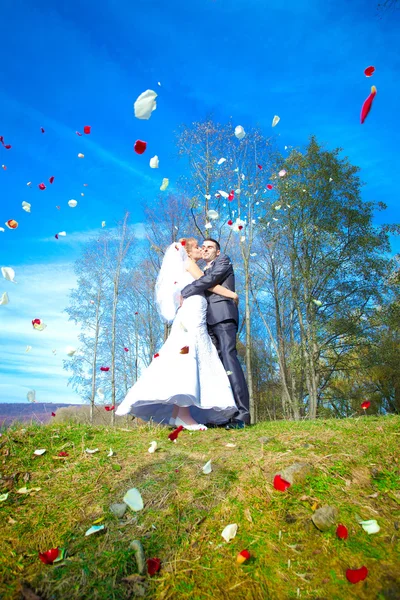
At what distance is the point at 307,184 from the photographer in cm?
1952

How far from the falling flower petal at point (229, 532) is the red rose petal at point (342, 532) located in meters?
0.78

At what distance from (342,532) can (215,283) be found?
463cm

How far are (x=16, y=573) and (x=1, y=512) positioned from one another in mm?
912

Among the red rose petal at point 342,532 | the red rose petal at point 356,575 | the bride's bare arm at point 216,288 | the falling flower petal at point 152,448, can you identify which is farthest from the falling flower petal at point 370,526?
the bride's bare arm at point 216,288

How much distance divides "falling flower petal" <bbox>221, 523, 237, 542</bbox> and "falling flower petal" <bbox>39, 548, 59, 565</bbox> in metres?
1.29

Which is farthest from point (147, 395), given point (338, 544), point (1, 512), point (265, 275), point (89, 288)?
point (89, 288)

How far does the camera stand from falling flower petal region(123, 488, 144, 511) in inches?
131

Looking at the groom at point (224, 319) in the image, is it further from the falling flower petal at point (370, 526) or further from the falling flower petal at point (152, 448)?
the falling flower petal at point (370, 526)

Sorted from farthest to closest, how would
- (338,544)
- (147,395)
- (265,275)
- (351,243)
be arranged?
(265,275) → (351,243) → (147,395) → (338,544)

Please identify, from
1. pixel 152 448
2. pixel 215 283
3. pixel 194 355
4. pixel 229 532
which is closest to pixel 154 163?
pixel 215 283

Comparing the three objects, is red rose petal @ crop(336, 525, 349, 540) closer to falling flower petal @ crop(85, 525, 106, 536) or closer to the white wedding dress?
falling flower petal @ crop(85, 525, 106, 536)

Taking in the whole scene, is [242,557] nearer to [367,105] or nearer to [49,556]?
[49,556]

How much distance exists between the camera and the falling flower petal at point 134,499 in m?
3.32

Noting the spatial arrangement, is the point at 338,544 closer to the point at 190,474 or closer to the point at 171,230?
the point at 190,474
